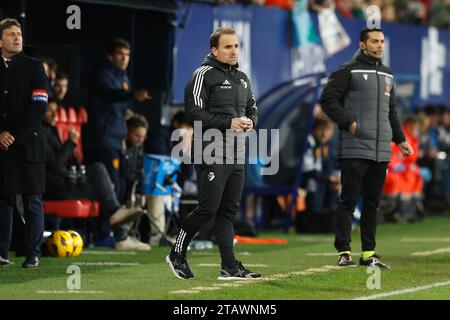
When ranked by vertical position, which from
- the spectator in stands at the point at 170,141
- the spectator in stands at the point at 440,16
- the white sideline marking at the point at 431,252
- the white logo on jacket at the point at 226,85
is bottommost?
the white sideline marking at the point at 431,252

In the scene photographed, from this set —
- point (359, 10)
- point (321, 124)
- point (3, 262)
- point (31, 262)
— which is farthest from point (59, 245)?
point (359, 10)

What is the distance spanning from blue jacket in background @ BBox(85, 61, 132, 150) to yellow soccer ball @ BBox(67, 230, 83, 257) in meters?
1.91

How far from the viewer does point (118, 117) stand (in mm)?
17266

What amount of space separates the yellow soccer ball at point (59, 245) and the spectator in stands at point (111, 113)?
2.02 metres

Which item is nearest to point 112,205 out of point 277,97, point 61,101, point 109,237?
point 109,237

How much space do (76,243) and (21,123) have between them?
2.30 metres

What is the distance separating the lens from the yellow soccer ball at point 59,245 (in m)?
15.2

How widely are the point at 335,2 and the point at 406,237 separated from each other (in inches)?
278

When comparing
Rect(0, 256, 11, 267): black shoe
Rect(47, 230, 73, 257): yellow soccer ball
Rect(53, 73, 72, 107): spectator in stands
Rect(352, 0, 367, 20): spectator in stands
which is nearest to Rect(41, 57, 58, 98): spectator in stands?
Rect(53, 73, 72, 107): spectator in stands

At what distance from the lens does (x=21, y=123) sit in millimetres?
13430

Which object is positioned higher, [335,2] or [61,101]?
[335,2]

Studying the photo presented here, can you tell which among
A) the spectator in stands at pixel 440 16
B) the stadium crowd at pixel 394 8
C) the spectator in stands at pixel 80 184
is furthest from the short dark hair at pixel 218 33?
the spectator in stands at pixel 440 16

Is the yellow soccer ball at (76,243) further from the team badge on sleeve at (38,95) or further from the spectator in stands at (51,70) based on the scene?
the team badge on sleeve at (38,95)
